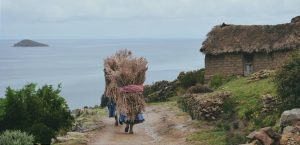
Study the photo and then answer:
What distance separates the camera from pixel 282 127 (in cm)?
1347

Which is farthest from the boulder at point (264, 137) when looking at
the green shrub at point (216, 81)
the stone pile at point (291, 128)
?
the green shrub at point (216, 81)

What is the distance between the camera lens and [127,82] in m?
18.4

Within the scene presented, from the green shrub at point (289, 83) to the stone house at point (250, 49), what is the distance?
15.3m

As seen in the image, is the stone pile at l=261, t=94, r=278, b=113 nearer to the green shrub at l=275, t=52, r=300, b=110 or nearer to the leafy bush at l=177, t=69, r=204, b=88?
the green shrub at l=275, t=52, r=300, b=110

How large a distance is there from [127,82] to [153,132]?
2.23m

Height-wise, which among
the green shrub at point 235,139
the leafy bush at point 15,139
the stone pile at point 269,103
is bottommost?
the green shrub at point 235,139

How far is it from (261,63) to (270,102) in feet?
51.4

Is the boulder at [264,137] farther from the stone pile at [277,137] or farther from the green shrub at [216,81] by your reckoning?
the green shrub at [216,81]

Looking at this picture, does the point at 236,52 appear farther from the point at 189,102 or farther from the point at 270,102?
the point at 270,102

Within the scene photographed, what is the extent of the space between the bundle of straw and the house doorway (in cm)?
1491

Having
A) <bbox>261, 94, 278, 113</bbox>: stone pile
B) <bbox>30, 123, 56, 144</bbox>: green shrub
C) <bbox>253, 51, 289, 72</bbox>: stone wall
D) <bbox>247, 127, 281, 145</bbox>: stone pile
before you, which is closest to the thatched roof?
<bbox>253, 51, 289, 72</bbox>: stone wall

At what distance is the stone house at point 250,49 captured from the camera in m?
32.1

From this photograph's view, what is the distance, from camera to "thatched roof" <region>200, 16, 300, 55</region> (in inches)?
1261

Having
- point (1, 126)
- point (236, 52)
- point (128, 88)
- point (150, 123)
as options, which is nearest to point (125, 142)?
point (128, 88)
